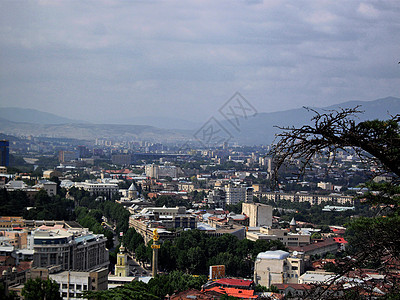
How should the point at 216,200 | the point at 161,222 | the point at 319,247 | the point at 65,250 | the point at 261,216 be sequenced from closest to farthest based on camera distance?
the point at 65,250 → the point at 319,247 → the point at 161,222 → the point at 261,216 → the point at 216,200

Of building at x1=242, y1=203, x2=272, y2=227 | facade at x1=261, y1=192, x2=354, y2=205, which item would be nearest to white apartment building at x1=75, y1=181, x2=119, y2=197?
facade at x1=261, y1=192, x2=354, y2=205

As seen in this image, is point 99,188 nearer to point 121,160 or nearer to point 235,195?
point 235,195

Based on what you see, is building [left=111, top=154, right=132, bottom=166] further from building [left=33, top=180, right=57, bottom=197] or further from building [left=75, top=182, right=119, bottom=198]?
building [left=33, top=180, right=57, bottom=197]

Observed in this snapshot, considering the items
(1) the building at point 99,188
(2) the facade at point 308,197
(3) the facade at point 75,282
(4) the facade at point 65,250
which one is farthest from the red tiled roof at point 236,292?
(2) the facade at point 308,197

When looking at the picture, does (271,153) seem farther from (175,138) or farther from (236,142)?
(175,138)

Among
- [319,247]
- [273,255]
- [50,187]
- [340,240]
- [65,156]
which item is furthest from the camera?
[65,156]

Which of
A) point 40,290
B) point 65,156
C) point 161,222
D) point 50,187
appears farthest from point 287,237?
point 65,156

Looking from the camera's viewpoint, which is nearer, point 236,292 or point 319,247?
point 236,292
